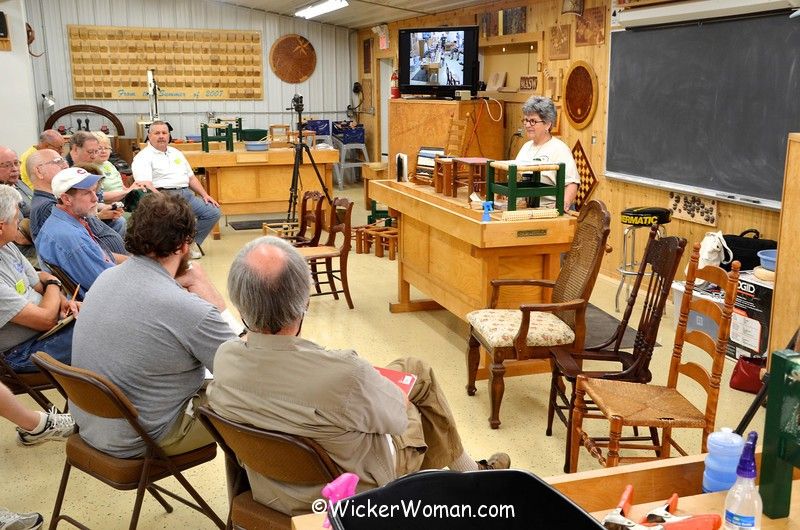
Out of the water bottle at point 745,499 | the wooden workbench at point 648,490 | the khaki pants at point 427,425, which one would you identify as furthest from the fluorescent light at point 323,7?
the water bottle at point 745,499

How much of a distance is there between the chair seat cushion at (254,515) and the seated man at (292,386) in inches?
0.9

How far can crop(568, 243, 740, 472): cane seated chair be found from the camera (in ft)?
9.11

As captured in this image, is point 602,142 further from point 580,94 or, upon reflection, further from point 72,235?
point 72,235

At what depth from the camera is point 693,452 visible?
3613mm

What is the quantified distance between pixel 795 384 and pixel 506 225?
285cm

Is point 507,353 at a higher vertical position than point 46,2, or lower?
lower

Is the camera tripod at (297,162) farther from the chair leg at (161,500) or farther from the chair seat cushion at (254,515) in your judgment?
the chair seat cushion at (254,515)

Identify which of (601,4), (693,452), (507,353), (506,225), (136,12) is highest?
(136,12)

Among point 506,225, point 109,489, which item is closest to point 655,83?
point 506,225

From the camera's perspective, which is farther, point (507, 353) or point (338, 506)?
point (507, 353)

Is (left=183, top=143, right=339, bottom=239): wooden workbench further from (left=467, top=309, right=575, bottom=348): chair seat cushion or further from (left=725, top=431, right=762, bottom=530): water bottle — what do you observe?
(left=725, top=431, right=762, bottom=530): water bottle

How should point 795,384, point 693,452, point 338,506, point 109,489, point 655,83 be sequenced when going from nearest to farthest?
point 338,506
point 795,384
point 109,489
point 693,452
point 655,83

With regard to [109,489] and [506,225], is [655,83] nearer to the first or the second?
[506,225]

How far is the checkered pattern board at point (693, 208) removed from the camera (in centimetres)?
555
